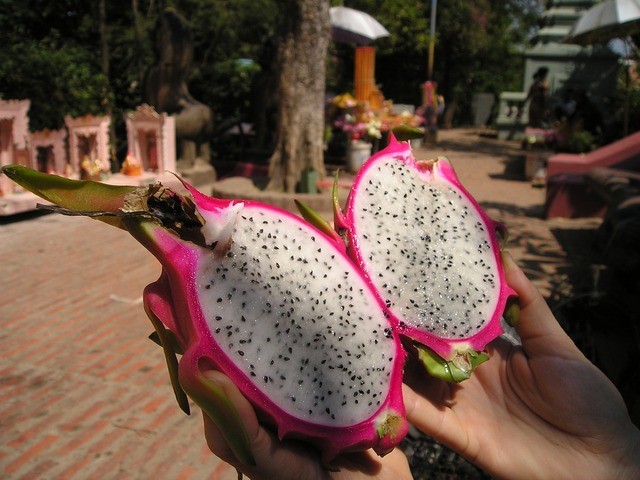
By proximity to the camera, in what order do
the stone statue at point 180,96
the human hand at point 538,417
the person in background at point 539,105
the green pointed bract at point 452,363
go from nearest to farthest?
1. the green pointed bract at point 452,363
2. the human hand at point 538,417
3. the stone statue at point 180,96
4. the person in background at point 539,105

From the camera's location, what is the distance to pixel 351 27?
15641 mm

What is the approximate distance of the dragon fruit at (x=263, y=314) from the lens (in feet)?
4.12

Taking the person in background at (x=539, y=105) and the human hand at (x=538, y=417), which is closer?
the human hand at (x=538, y=417)

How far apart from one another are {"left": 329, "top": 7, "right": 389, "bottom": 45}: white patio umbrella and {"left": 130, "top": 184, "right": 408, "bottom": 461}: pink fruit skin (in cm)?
1534

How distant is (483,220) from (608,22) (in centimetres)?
1084

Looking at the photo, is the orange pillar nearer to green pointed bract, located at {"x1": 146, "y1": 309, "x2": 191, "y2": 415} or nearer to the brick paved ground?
the brick paved ground

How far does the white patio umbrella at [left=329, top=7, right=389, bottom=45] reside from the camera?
15.7 metres

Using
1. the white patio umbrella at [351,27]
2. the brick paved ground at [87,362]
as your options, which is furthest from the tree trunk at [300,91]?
the white patio umbrella at [351,27]

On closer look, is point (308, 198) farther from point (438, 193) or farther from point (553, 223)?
point (438, 193)

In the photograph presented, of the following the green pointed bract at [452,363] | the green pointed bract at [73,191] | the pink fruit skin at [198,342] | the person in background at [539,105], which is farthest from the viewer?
the person in background at [539,105]

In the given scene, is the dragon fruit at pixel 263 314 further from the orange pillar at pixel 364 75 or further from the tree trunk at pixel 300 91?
the orange pillar at pixel 364 75

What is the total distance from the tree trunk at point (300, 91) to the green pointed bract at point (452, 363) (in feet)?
23.4

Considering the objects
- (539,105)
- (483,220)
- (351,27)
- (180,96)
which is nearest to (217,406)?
(483,220)

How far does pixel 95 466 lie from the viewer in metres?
3.25
